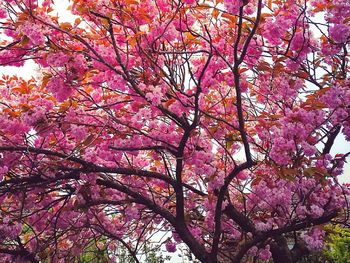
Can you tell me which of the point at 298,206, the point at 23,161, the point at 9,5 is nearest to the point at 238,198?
the point at 298,206

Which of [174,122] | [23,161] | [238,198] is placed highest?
[23,161]

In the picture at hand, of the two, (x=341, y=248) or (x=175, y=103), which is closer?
(x=175, y=103)

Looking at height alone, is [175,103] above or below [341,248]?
above

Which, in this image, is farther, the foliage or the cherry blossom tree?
the foliage

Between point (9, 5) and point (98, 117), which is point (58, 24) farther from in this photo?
point (98, 117)

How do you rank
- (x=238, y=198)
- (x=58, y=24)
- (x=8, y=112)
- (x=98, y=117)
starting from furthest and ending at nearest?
(x=238, y=198) < (x=98, y=117) < (x=8, y=112) < (x=58, y=24)

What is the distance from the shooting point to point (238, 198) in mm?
4758

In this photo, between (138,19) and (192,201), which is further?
(192,201)

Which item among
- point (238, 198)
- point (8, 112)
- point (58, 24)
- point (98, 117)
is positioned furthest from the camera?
point (238, 198)

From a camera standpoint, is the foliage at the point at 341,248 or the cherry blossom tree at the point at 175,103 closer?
the cherry blossom tree at the point at 175,103

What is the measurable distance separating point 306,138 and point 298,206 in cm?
75

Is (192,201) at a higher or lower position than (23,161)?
lower

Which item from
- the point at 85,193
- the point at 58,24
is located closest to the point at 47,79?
the point at 58,24

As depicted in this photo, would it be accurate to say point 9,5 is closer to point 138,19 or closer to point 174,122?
point 138,19
